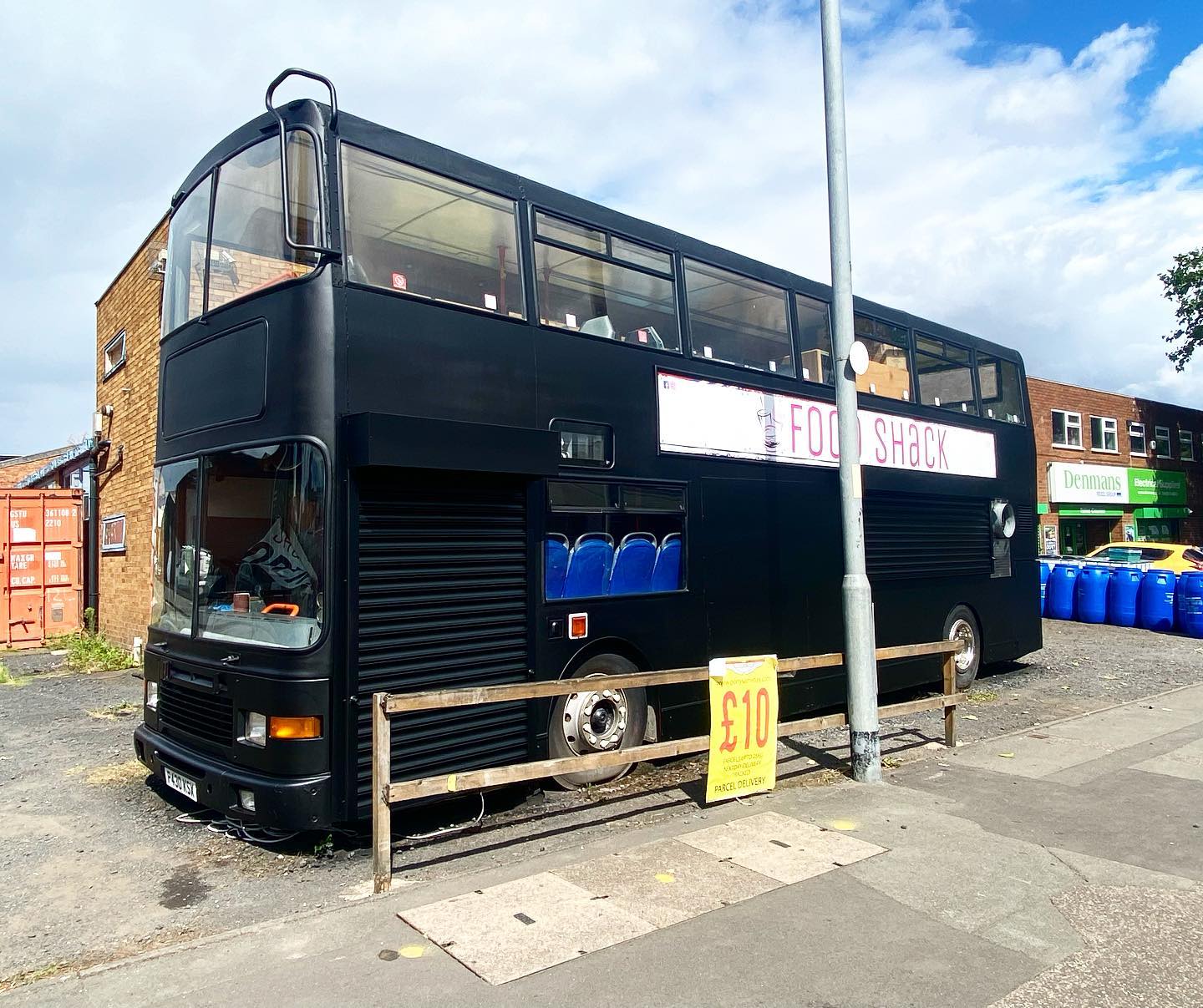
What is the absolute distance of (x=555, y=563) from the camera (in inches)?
250

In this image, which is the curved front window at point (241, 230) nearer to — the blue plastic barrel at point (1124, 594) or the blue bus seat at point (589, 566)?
the blue bus seat at point (589, 566)

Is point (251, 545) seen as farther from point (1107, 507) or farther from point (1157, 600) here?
point (1107, 507)

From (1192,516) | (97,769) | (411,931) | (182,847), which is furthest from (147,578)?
(1192,516)

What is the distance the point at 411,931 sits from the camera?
13.7ft

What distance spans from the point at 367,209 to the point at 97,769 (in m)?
5.10

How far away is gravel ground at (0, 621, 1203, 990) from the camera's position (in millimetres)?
4465

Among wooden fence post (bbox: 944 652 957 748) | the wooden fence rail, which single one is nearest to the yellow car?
wooden fence post (bbox: 944 652 957 748)

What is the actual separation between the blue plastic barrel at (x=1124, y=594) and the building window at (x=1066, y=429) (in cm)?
1114

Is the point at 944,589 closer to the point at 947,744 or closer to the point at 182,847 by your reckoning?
A: the point at 947,744

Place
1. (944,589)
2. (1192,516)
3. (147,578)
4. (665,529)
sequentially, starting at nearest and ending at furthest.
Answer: (665,529) < (944,589) < (147,578) < (1192,516)

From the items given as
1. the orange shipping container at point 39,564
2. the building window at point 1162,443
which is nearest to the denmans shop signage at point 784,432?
the orange shipping container at point 39,564

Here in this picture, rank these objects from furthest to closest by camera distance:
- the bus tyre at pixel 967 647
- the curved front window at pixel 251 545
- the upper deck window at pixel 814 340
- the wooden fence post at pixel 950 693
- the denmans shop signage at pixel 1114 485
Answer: the denmans shop signage at pixel 1114 485 → the bus tyre at pixel 967 647 → the upper deck window at pixel 814 340 → the wooden fence post at pixel 950 693 → the curved front window at pixel 251 545

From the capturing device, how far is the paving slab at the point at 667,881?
14.6 ft

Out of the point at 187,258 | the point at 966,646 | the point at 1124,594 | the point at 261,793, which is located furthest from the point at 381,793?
the point at 1124,594
